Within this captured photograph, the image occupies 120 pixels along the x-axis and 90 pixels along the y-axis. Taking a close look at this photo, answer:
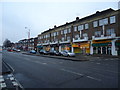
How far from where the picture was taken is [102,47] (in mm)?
26672

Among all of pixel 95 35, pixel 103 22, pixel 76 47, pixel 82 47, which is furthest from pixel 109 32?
pixel 76 47

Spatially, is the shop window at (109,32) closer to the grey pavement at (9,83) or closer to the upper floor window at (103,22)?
the upper floor window at (103,22)

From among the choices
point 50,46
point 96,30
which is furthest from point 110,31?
point 50,46

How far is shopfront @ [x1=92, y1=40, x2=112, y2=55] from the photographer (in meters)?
25.2

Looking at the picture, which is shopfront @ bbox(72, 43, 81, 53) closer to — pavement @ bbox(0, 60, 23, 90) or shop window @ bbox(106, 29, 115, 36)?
shop window @ bbox(106, 29, 115, 36)

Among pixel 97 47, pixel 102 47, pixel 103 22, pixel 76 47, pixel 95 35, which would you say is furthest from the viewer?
pixel 76 47

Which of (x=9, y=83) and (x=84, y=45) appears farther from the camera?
(x=84, y=45)

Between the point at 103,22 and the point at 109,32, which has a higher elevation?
the point at 103,22

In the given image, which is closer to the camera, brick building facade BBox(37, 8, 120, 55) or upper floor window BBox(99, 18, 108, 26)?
brick building facade BBox(37, 8, 120, 55)

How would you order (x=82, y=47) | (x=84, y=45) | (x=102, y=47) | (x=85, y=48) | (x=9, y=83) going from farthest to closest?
(x=82, y=47) → (x=84, y=45) → (x=85, y=48) → (x=102, y=47) → (x=9, y=83)

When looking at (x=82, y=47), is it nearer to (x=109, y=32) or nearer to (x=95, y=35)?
(x=95, y=35)

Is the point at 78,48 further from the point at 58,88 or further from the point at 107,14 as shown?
the point at 58,88

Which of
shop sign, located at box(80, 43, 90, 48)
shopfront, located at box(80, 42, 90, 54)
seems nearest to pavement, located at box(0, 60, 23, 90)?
shop sign, located at box(80, 43, 90, 48)

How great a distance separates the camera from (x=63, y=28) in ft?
137
